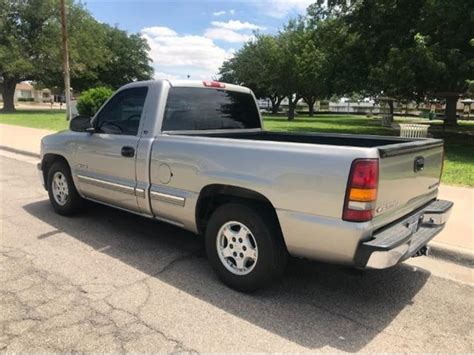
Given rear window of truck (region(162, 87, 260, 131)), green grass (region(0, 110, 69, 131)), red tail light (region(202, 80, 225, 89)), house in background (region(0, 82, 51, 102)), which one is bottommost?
green grass (region(0, 110, 69, 131))

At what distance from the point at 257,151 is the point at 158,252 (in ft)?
6.36

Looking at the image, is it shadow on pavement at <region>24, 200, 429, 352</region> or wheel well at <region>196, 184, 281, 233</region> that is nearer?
shadow on pavement at <region>24, 200, 429, 352</region>

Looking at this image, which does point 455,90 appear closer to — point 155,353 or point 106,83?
point 155,353

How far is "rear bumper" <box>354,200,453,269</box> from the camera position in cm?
309

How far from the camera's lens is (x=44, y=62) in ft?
Result: 121

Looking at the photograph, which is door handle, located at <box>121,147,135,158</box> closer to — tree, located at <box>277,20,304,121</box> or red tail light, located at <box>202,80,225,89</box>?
red tail light, located at <box>202,80,225,89</box>

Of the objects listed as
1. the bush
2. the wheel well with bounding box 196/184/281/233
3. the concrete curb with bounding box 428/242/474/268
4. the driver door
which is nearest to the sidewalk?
the concrete curb with bounding box 428/242/474/268

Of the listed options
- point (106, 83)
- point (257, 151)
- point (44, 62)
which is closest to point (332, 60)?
point (257, 151)

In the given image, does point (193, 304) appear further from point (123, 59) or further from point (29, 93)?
point (29, 93)

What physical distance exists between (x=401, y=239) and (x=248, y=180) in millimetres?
1287

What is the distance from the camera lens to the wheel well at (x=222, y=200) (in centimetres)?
364

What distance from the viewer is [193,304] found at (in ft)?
11.8

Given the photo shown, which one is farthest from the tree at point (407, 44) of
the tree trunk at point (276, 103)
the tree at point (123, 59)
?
the tree at point (123, 59)

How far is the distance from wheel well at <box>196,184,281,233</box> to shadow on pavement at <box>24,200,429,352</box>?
595 millimetres
